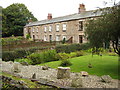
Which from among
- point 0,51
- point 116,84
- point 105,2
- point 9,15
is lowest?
point 116,84

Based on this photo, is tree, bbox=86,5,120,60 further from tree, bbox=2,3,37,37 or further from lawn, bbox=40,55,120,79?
tree, bbox=2,3,37,37

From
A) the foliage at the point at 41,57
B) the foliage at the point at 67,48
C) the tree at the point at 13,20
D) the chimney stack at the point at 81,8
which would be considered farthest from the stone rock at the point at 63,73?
the tree at the point at 13,20

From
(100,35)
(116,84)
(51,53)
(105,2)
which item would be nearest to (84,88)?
(116,84)

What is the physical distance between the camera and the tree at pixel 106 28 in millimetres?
7215

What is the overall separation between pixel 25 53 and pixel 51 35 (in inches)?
667

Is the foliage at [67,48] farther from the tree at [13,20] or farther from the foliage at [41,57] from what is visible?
the tree at [13,20]

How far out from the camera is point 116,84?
665 cm

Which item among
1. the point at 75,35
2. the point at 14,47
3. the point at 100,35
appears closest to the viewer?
the point at 100,35

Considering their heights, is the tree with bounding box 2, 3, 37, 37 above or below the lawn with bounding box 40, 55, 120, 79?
above

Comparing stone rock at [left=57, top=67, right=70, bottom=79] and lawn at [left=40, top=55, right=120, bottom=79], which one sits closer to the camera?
stone rock at [left=57, top=67, right=70, bottom=79]

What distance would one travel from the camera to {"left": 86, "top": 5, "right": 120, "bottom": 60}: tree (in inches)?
284

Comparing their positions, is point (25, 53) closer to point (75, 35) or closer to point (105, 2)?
point (105, 2)

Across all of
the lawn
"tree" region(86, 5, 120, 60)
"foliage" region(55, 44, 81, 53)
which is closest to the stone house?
"foliage" region(55, 44, 81, 53)

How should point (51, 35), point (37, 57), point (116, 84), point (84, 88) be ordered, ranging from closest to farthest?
point (84, 88) < point (116, 84) < point (37, 57) < point (51, 35)
